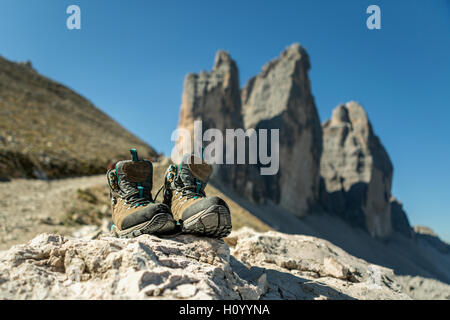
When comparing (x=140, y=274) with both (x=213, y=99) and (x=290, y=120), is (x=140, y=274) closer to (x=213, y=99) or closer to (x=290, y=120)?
(x=213, y=99)

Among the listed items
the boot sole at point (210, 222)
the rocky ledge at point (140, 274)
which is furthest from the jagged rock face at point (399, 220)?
the boot sole at point (210, 222)

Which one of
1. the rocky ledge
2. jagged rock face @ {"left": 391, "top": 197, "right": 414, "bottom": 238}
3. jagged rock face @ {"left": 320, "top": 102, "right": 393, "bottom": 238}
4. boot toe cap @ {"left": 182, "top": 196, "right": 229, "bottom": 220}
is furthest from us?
jagged rock face @ {"left": 391, "top": 197, "right": 414, "bottom": 238}

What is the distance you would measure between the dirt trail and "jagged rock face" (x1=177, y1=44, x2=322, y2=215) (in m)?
26.8

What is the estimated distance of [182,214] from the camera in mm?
2982

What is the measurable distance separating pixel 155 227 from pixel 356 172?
74.7m

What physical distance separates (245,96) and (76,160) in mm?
49317

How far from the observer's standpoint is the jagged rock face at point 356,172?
67.8 metres

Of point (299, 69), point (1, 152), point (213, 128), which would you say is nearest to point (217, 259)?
point (1, 152)

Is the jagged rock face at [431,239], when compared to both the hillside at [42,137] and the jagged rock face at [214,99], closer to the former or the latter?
the jagged rock face at [214,99]

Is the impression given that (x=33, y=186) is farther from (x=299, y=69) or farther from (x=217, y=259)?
(x=299, y=69)

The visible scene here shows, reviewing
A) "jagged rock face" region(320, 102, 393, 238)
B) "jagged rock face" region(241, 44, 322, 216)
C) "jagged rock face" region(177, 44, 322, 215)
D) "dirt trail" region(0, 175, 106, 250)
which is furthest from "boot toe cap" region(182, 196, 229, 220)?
"jagged rock face" region(320, 102, 393, 238)

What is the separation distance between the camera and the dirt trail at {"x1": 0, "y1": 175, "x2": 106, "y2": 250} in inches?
374

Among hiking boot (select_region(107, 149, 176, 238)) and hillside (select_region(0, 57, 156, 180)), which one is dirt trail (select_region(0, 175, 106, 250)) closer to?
hillside (select_region(0, 57, 156, 180))

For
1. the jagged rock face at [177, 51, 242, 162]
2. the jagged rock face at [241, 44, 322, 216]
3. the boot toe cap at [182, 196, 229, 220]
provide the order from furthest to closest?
the jagged rock face at [241, 44, 322, 216] < the jagged rock face at [177, 51, 242, 162] < the boot toe cap at [182, 196, 229, 220]
